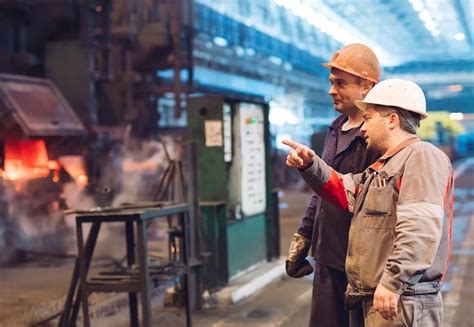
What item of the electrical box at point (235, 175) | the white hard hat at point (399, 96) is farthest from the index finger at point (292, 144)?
the electrical box at point (235, 175)

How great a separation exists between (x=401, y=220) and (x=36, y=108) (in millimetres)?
8550

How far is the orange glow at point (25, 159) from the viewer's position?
10.0m

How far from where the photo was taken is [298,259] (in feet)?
12.3

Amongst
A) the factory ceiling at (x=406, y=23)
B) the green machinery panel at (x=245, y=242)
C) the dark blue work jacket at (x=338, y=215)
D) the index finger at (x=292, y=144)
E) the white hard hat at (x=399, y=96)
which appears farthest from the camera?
the factory ceiling at (x=406, y=23)

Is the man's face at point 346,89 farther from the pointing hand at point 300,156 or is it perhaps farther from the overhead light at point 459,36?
the overhead light at point 459,36

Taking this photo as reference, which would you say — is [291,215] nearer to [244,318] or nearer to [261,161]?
[261,161]

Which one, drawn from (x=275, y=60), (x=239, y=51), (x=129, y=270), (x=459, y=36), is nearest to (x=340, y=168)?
(x=129, y=270)

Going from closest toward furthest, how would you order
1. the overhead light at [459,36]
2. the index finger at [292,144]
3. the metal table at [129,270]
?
the index finger at [292,144]
the metal table at [129,270]
the overhead light at [459,36]

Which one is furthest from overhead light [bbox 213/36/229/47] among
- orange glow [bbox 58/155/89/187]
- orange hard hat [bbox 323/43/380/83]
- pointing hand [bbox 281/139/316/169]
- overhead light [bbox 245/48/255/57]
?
pointing hand [bbox 281/139/316/169]

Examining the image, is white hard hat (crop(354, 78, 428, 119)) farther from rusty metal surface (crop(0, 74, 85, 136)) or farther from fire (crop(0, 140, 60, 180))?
fire (crop(0, 140, 60, 180))

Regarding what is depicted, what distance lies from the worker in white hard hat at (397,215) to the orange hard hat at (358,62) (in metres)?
0.54

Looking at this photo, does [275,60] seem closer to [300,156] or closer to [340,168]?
[340,168]

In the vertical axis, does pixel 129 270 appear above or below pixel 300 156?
below

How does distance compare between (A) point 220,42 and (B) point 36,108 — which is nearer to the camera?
(B) point 36,108
